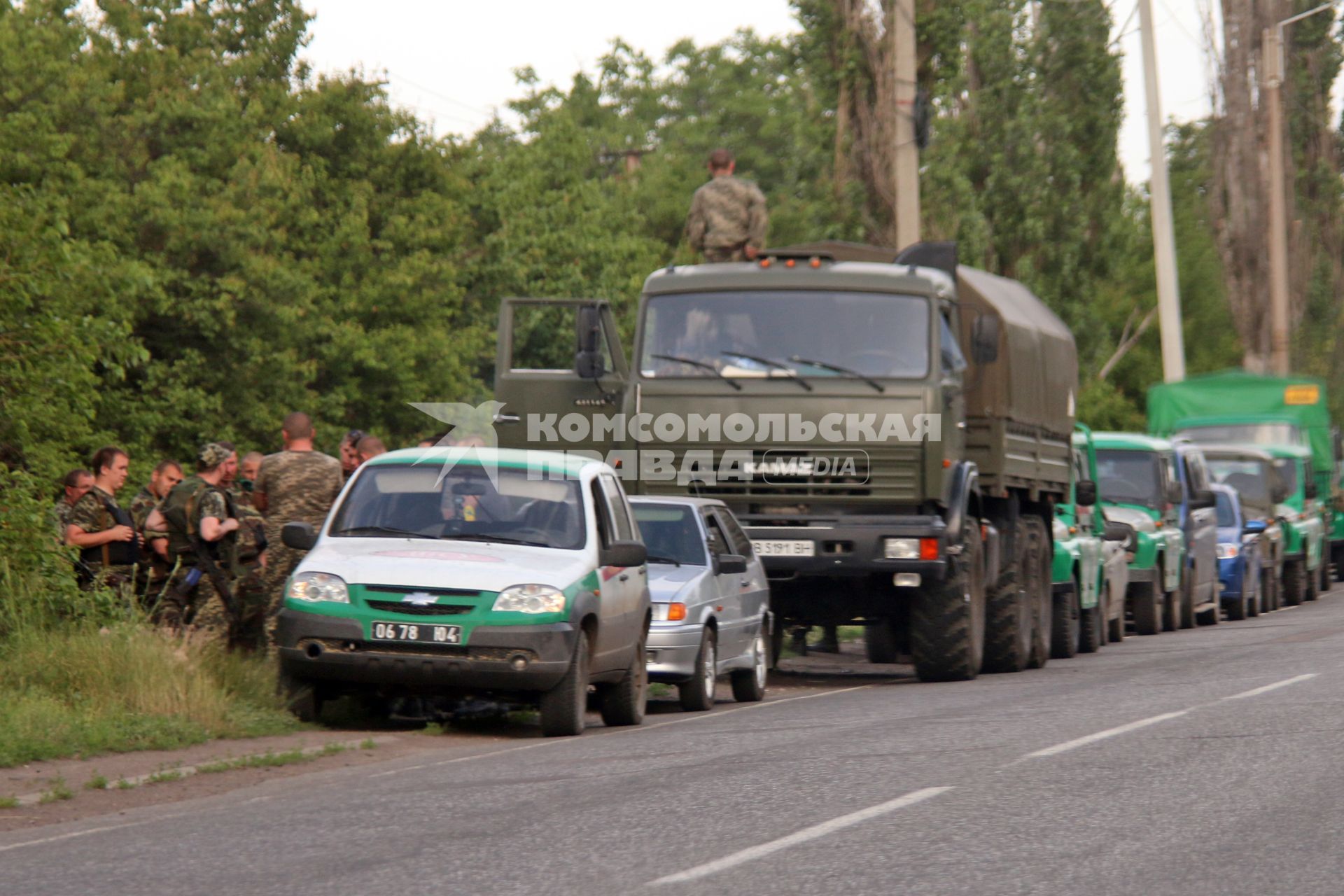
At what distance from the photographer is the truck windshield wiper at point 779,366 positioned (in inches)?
638

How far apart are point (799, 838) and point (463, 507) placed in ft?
18.3

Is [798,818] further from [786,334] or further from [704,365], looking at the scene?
[786,334]

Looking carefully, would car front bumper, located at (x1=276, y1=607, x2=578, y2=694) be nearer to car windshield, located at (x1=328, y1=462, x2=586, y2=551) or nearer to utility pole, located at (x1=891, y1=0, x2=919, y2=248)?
car windshield, located at (x1=328, y1=462, x2=586, y2=551)

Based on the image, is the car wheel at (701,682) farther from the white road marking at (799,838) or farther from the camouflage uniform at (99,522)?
the white road marking at (799,838)

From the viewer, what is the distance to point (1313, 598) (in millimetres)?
33688

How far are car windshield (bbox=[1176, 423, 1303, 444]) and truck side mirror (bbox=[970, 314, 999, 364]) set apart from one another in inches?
776

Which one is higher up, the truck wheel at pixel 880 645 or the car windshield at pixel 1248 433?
the car windshield at pixel 1248 433

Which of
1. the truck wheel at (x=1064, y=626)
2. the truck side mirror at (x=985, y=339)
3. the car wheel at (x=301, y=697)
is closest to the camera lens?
the car wheel at (x=301, y=697)

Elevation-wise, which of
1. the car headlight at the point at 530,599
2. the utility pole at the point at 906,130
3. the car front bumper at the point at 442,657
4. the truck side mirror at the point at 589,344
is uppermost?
the utility pole at the point at 906,130

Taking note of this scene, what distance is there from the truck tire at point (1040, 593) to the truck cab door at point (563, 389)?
4903mm

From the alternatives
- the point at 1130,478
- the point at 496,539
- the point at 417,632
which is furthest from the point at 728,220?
the point at 1130,478

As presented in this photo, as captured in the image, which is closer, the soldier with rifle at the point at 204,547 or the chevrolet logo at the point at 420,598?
the chevrolet logo at the point at 420,598

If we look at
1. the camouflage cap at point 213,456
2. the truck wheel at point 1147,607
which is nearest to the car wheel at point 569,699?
the camouflage cap at point 213,456

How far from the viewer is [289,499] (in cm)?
1479
